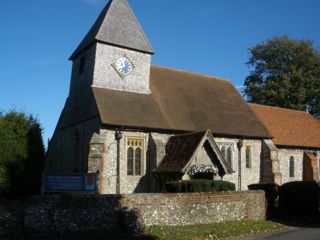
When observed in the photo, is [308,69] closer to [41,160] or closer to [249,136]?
[249,136]

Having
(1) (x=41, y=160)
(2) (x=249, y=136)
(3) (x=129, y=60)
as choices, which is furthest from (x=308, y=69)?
(1) (x=41, y=160)

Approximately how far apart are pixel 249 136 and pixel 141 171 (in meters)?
9.18

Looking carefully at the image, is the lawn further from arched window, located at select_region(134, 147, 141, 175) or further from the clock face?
the clock face

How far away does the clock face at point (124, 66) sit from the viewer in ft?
89.4

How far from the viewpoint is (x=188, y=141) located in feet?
80.3

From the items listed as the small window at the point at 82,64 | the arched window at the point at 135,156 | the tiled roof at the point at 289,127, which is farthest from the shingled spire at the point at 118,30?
the tiled roof at the point at 289,127

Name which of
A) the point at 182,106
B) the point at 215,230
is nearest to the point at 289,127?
the point at 182,106

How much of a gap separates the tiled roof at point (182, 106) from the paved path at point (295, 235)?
11.0 m

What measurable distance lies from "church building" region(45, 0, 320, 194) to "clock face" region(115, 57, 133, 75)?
67mm

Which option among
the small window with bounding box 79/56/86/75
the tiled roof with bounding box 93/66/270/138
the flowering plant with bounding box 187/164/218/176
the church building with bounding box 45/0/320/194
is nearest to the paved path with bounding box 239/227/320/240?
the flowering plant with bounding box 187/164/218/176

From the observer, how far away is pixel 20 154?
1780cm

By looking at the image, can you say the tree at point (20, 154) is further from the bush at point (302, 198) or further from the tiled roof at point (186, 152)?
the bush at point (302, 198)

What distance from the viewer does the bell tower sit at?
26.6 m

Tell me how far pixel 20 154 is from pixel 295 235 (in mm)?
11868
